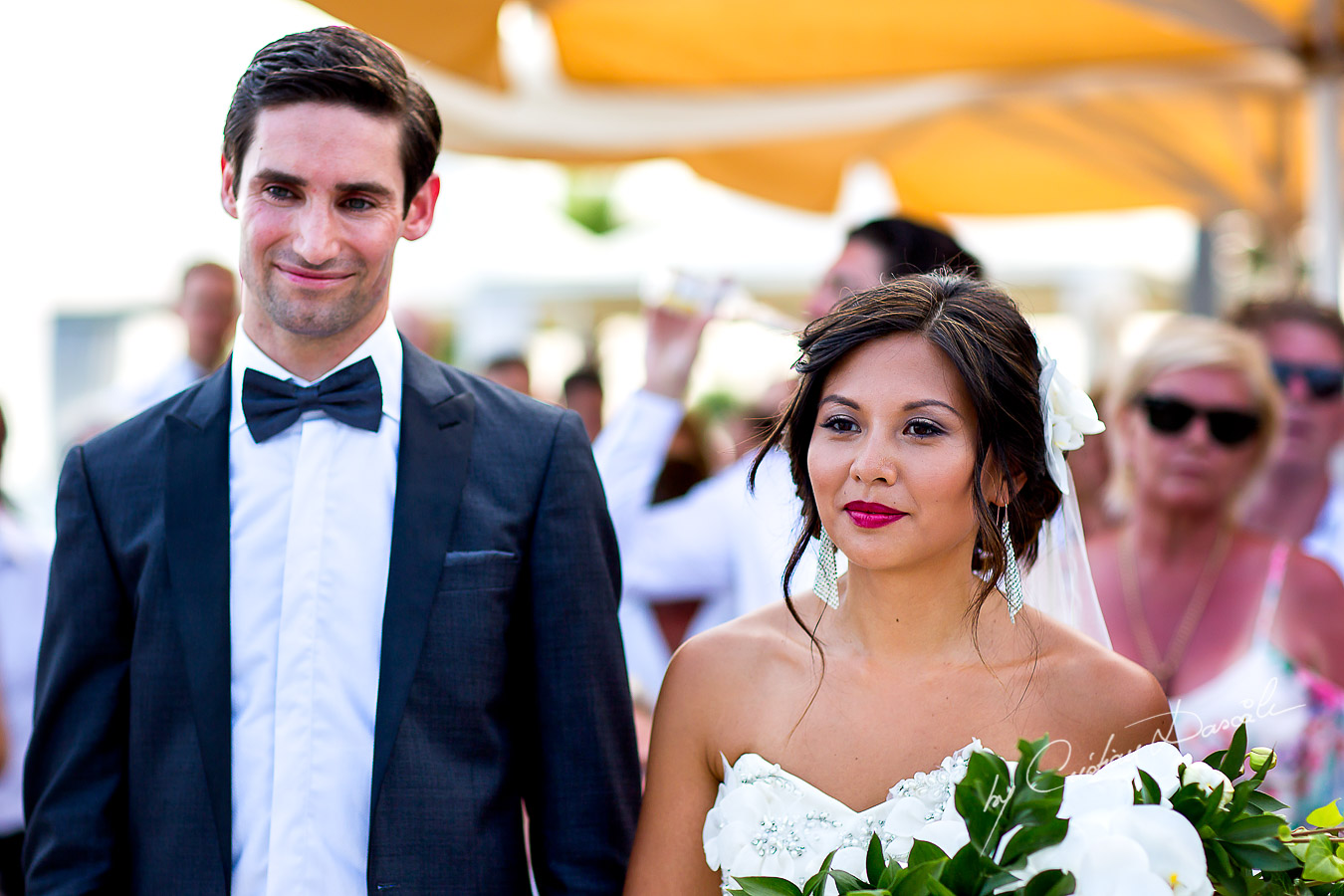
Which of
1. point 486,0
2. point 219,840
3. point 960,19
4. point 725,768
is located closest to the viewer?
point 219,840

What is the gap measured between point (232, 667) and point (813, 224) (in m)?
19.7

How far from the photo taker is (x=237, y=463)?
210 centimetres

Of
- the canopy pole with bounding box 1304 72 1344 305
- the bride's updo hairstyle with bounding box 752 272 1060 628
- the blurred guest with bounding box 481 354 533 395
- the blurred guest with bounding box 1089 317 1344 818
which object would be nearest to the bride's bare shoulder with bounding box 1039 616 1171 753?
the bride's updo hairstyle with bounding box 752 272 1060 628

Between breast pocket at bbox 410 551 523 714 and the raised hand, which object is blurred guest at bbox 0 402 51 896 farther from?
breast pocket at bbox 410 551 523 714

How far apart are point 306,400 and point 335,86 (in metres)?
0.48

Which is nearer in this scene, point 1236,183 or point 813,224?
point 1236,183

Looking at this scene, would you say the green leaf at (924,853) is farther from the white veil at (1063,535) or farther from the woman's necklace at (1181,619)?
the woman's necklace at (1181,619)

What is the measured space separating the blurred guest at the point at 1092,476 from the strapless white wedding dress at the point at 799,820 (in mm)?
2860

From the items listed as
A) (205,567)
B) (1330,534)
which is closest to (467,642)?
(205,567)

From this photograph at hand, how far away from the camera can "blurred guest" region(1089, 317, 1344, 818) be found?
10.3 ft

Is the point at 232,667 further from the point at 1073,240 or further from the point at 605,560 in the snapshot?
the point at 1073,240

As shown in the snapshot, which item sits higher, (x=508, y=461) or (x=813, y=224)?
(x=813, y=224)

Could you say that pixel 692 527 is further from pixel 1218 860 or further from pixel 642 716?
pixel 1218 860

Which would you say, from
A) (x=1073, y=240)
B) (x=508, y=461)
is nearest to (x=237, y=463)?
(x=508, y=461)
